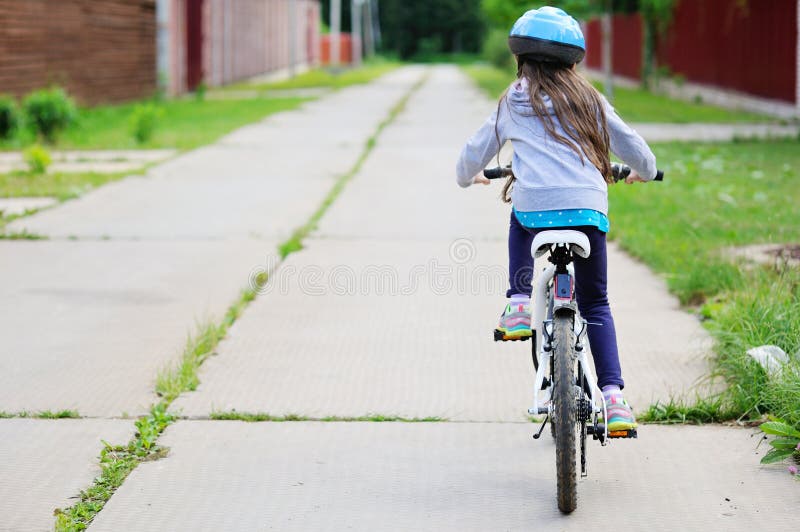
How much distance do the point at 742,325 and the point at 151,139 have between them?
13.1m

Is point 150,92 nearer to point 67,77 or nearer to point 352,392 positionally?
point 67,77

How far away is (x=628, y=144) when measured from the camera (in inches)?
157

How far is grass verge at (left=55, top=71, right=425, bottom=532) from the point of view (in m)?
3.74

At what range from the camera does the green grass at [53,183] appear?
1130 cm

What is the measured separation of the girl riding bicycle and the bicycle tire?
0.86 ft

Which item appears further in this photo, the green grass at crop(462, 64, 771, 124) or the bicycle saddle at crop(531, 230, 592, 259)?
the green grass at crop(462, 64, 771, 124)

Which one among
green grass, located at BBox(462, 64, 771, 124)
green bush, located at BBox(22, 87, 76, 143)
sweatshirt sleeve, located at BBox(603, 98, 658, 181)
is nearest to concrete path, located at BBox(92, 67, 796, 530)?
sweatshirt sleeve, located at BBox(603, 98, 658, 181)

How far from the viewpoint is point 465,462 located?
167 inches

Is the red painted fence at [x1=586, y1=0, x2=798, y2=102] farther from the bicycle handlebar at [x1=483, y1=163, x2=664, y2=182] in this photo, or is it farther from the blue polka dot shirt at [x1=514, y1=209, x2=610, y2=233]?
the blue polka dot shirt at [x1=514, y1=209, x2=610, y2=233]

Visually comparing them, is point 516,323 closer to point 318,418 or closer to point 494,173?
point 494,173

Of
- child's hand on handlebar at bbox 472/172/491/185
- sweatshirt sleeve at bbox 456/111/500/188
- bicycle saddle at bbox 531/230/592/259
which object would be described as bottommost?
bicycle saddle at bbox 531/230/592/259

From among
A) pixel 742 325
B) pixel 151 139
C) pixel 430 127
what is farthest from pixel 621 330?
A: pixel 430 127

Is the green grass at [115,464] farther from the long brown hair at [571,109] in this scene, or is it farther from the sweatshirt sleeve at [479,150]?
the long brown hair at [571,109]

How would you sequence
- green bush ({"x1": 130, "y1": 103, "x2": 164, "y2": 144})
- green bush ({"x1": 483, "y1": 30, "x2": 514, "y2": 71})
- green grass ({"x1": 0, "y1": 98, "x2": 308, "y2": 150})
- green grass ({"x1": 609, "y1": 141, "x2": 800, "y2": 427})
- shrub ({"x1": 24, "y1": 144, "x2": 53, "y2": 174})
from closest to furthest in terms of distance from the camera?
1. green grass ({"x1": 609, "y1": 141, "x2": 800, "y2": 427})
2. shrub ({"x1": 24, "y1": 144, "x2": 53, "y2": 174})
3. green grass ({"x1": 0, "y1": 98, "x2": 308, "y2": 150})
4. green bush ({"x1": 130, "y1": 103, "x2": 164, "y2": 144})
5. green bush ({"x1": 483, "y1": 30, "x2": 514, "y2": 71})
